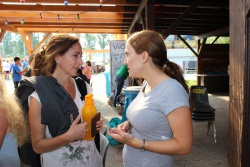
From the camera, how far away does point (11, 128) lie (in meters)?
1.51

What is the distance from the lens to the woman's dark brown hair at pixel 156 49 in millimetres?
1454

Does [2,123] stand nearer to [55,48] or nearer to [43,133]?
[43,133]

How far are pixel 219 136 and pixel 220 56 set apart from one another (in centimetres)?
796

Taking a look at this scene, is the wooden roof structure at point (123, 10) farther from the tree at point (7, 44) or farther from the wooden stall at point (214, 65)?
the tree at point (7, 44)

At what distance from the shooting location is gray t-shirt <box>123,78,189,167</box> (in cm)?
132

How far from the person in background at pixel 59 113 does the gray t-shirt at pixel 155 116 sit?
33 centimetres

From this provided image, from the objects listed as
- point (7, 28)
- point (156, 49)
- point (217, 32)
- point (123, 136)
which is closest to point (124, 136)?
point (123, 136)

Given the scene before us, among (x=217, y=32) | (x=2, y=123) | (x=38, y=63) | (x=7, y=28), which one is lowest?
(x=2, y=123)

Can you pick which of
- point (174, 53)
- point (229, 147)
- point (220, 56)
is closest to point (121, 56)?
point (220, 56)

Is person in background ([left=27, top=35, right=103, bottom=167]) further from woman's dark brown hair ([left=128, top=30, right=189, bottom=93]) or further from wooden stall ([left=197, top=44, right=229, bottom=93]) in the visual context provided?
wooden stall ([left=197, top=44, right=229, bottom=93])

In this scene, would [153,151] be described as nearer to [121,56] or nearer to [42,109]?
[42,109]

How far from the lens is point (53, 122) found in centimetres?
146

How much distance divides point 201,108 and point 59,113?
3841 millimetres

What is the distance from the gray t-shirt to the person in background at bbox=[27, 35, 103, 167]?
1.10 feet
